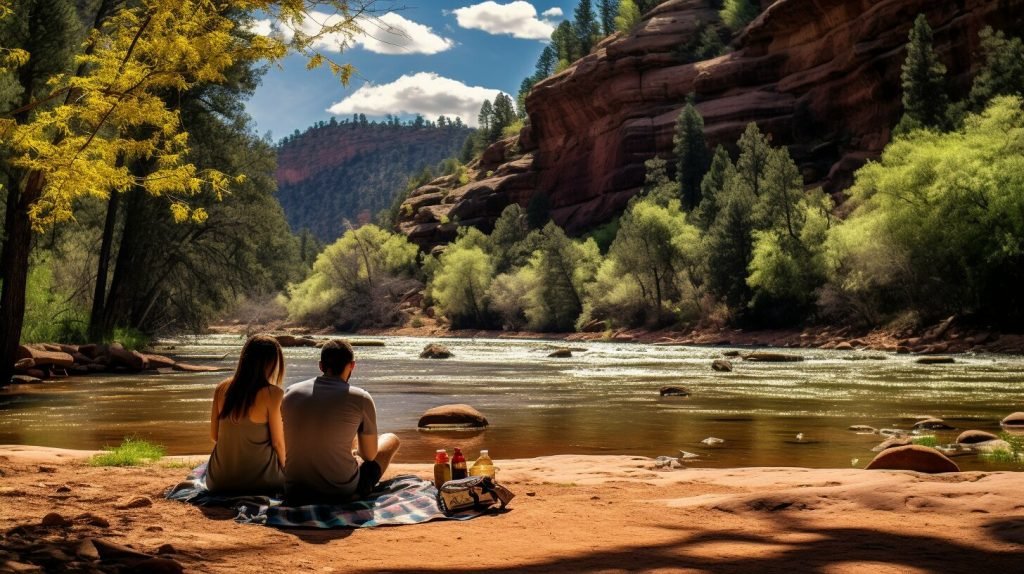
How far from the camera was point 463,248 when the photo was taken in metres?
91.9

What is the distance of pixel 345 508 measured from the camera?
6.21 meters

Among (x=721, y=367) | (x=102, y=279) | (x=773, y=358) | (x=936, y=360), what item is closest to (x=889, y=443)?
(x=721, y=367)

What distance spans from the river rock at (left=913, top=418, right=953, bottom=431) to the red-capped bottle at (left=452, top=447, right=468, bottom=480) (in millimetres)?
8877

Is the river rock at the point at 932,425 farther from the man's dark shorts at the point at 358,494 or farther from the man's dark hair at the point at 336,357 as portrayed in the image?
the man's dark hair at the point at 336,357

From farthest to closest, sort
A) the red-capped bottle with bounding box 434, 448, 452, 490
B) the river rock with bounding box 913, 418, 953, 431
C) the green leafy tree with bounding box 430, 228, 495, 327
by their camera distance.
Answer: the green leafy tree with bounding box 430, 228, 495, 327 → the river rock with bounding box 913, 418, 953, 431 → the red-capped bottle with bounding box 434, 448, 452, 490

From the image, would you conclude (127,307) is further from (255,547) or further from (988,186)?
(988,186)

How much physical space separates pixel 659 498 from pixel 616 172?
88303 millimetres

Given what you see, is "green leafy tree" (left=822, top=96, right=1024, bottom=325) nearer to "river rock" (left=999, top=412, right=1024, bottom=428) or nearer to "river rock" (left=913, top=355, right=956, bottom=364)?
"river rock" (left=913, top=355, right=956, bottom=364)

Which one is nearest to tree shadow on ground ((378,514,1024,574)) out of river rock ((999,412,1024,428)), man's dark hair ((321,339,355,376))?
man's dark hair ((321,339,355,376))

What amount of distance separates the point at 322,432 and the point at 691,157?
76.2 meters

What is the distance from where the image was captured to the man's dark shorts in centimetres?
627

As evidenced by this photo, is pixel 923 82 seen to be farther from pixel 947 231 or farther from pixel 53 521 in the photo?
pixel 53 521

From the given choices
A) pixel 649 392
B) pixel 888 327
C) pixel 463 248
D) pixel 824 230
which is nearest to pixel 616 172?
pixel 463 248

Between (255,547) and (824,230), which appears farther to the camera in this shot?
(824,230)
